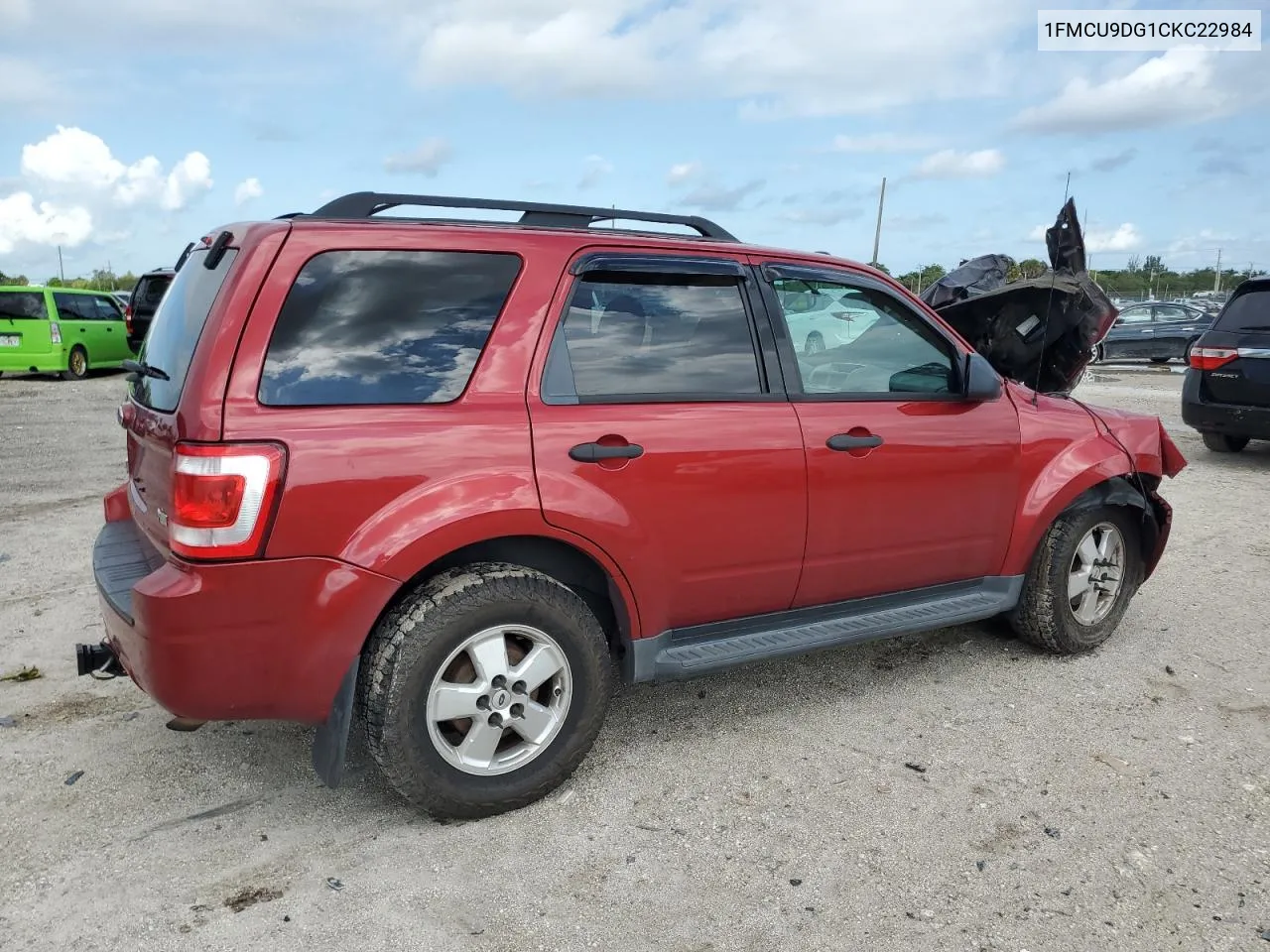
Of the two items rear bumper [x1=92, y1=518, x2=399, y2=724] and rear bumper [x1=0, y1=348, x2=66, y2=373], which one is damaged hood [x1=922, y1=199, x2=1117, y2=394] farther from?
rear bumper [x1=0, y1=348, x2=66, y2=373]

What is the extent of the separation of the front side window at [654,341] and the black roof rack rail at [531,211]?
308 millimetres

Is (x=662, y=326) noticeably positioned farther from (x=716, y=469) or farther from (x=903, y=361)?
(x=903, y=361)

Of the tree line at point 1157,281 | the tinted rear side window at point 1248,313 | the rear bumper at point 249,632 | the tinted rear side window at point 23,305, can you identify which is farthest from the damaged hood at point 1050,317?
the tree line at point 1157,281

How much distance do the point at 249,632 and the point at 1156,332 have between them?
2429cm

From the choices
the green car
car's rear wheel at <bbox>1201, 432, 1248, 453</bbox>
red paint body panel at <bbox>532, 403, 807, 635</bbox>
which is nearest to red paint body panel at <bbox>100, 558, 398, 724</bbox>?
red paint body panel at <bbox>532, 403, 807, 635</bbox>

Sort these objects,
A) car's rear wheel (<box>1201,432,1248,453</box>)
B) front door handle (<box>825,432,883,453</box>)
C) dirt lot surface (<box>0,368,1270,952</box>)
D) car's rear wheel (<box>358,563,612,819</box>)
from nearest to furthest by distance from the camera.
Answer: dirt lot surface (<box>0,368,1270,952</box>) < car's rear wheel (<box>358,563,612,819</box>) < front door handle (<box>825,432,883,453</box>) < car's rear wheel (<box>1201,432,1248,453</box>)

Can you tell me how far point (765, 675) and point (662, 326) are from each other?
65.6 inches

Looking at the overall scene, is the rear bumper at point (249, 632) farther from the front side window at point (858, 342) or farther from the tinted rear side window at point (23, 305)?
the tinted rear side window at point (23, 305)

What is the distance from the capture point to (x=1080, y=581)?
4.39 meters

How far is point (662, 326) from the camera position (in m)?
3.39

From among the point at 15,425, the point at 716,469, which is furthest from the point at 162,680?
the point at 15,425

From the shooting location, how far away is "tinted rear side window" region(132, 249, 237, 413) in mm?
2855

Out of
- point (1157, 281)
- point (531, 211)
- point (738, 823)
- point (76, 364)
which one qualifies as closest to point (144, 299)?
point (76, 364)

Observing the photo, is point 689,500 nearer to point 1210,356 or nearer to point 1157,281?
point 1210,356
